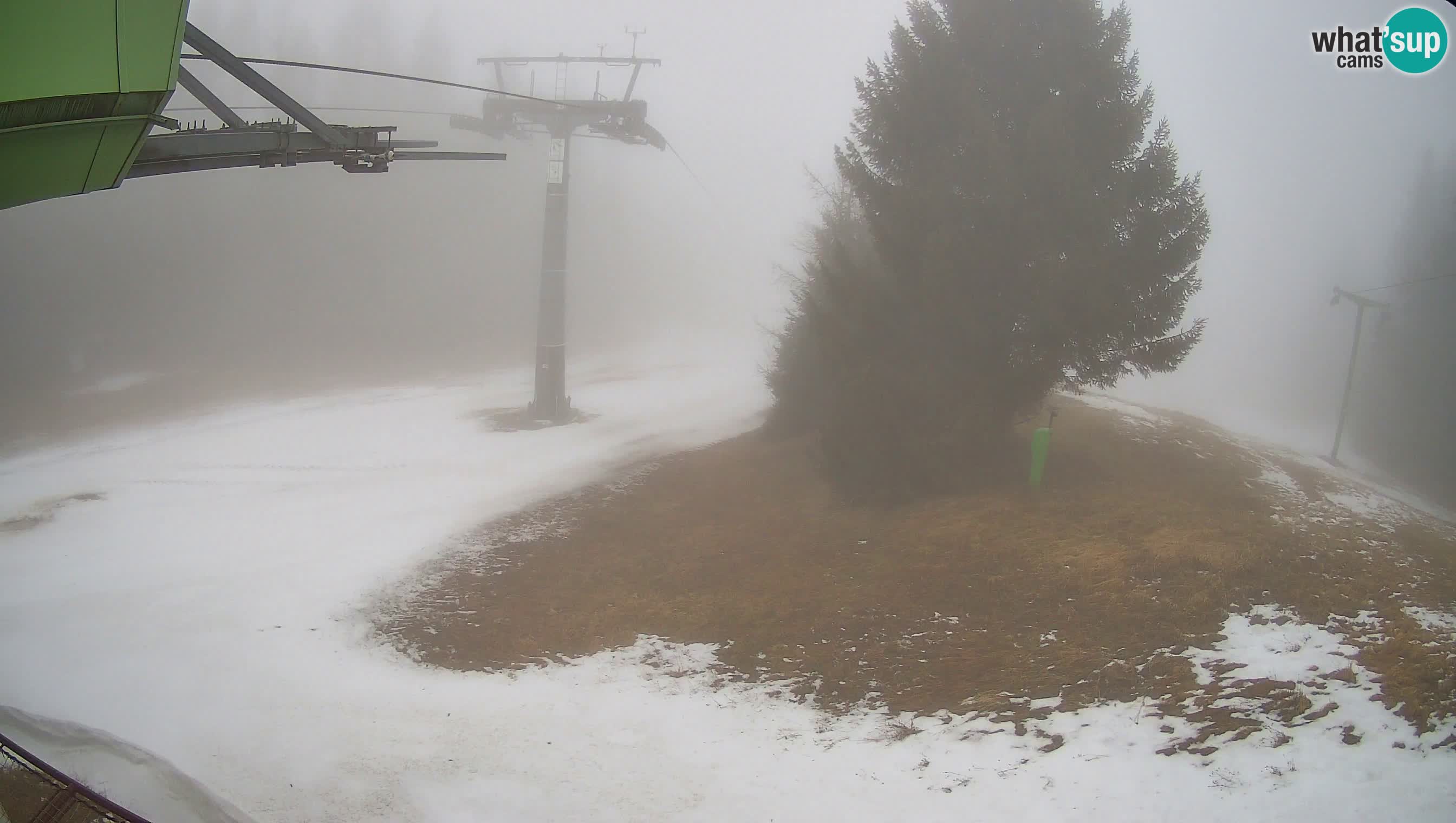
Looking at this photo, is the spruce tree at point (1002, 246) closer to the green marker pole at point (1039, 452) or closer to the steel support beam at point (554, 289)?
the green marker pole at point (1039, 452)

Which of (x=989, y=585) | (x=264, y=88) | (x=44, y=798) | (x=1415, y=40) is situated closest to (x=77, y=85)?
(x=264, y=88)

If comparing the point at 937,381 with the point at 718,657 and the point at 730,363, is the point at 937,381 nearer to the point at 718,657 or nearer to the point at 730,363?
the point at 718,657

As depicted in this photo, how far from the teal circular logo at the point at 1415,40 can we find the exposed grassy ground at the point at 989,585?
695 cm

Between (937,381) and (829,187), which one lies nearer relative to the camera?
(937,381)

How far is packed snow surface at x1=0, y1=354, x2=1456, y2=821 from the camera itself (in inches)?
257

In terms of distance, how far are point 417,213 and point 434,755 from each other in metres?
49.3

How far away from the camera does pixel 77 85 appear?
13.7 feet

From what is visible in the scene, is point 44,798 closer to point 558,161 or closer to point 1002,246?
point 1002,246

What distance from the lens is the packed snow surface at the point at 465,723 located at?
6535mm

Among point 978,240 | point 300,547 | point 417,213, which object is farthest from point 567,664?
point 417,213

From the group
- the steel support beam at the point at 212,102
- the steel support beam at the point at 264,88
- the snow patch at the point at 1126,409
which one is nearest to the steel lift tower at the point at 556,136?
the snow patch at the point at 1126,409

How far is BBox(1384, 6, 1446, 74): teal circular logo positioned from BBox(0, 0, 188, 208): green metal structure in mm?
15502

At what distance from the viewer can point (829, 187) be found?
26203 mm

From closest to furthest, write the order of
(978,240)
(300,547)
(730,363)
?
(978,240) → (300,547) → (730,363)
